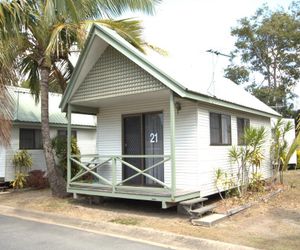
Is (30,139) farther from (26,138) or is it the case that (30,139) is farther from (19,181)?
(19,181)

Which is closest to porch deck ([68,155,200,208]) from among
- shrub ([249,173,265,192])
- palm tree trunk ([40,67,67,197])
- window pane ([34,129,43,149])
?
palm tree trunk ([40,67,67,197])

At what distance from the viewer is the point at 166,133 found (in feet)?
39.1

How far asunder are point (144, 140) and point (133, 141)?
54 centimetres

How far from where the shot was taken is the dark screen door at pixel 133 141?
41.5 ft

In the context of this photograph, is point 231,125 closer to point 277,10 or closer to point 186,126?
point 186,126

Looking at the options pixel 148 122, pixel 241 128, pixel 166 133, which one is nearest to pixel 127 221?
pixel 166 133

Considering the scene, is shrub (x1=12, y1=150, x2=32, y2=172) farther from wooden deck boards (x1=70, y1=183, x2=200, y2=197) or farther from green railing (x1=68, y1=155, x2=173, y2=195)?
wooden deck boards (x1=70, y1=183, x2=200, y2=197)

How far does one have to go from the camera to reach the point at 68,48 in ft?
46.6

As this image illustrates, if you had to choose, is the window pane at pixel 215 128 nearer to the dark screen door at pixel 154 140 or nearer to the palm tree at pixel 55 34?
the dark screen door at pixel 154 140

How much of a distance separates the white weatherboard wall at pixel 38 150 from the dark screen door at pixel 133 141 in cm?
629

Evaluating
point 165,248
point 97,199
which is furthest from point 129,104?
point 165,248

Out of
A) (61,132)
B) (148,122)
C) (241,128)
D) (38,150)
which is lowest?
(38,150)

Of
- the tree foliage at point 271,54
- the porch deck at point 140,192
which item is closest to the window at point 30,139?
the porch deck at point 140,192

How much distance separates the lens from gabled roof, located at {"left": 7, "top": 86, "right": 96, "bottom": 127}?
17770 mm
